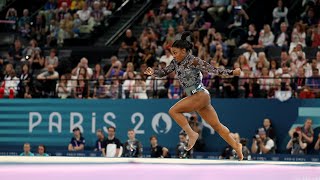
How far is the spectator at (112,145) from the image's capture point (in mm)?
18625

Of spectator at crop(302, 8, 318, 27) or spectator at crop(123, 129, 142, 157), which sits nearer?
spectator at crop(123, 129, 142, 157)

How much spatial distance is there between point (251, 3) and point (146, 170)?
14365mm

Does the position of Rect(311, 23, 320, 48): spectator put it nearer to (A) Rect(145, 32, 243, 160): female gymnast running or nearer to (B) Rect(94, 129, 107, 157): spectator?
(B) Rect(94, 129, 107, 157): spectator

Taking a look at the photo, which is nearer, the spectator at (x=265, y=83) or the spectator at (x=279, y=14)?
the spectator at (x=265, y=83)

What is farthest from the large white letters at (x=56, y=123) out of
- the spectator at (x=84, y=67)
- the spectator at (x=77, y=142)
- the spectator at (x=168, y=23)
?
the spectator at (x=168, y=23)

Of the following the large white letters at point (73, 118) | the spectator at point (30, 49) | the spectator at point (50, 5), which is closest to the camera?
the large white letters at point (73, 118)

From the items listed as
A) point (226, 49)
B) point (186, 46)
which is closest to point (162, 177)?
point (186, 46)

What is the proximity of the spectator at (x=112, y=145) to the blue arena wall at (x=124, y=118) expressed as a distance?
1.39 m

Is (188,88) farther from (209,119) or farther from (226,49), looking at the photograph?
(226,49)

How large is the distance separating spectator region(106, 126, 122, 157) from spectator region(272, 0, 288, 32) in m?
5.54

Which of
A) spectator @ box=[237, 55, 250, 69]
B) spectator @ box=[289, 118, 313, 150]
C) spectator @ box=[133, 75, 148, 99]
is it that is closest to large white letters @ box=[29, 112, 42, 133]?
spectator @ box=[133, 75, 148, 99]

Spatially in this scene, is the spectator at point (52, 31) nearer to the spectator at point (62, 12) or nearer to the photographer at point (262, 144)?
the spectator at point (62, 12)

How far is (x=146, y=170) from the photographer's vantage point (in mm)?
9531

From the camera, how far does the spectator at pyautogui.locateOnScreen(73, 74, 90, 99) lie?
2111 centimetres
